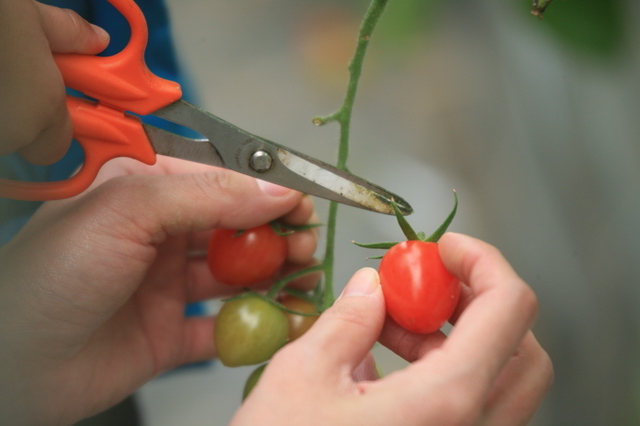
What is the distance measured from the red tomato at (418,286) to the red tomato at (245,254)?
233 mm

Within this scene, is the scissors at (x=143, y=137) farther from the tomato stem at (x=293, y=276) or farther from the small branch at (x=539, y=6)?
the small branch at (x=539, y=6)

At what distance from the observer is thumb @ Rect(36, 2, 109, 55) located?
1.58ft

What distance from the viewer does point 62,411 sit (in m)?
0.72

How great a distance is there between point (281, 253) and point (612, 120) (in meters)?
0.65

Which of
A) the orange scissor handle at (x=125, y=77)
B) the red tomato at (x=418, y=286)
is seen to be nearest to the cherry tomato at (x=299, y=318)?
the red tomato at (x=418, y=286)

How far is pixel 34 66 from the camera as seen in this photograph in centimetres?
46

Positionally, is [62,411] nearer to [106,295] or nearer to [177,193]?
[106,295]

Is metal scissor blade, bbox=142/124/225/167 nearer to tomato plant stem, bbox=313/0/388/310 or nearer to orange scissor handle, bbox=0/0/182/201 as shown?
orange scissor handle, bbox=0/0/182/201

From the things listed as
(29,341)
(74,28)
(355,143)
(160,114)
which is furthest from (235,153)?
(355,143)

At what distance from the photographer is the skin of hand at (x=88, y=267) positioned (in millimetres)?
622

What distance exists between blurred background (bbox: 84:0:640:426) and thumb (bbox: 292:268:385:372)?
507mm

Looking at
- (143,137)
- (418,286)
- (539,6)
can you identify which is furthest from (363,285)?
(539,6)

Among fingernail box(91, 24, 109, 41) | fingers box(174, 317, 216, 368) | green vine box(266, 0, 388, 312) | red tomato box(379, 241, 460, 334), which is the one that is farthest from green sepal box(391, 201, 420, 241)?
fingers box(174, 317, 216, 368)

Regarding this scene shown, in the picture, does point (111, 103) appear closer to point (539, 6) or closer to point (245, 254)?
point (245, 254)
